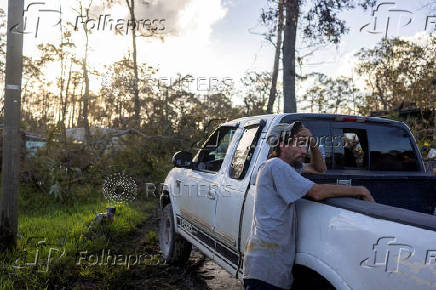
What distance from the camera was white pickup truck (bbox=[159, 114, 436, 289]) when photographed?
1.71 metres

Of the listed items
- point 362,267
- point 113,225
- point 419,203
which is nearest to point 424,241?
point 362,267

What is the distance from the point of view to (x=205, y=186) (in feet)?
13.7

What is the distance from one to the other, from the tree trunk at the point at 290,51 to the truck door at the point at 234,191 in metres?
9.49

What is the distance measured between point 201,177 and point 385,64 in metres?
33.7

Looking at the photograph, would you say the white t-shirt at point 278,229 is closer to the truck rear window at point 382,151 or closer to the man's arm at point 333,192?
the man's arm at point 333,192

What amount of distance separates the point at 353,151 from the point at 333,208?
180 cm

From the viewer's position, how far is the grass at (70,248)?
4.61m

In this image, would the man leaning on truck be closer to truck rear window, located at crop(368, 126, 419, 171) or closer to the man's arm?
the man's arm

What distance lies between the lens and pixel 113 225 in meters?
7.41

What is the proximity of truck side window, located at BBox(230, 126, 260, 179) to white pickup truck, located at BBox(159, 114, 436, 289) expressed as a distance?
0.5 inches

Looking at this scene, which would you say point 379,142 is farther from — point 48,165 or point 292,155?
point 48,165
